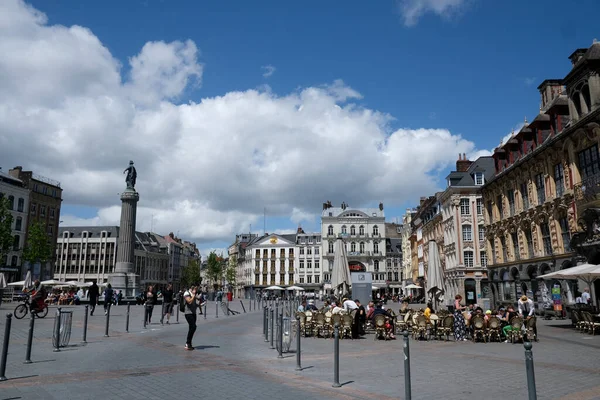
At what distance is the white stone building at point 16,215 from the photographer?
59906 millimetres

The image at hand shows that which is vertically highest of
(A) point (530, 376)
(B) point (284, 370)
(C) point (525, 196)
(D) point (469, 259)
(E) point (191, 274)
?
(C) point (525, 196)

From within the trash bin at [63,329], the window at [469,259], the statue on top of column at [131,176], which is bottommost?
the trash bin at [63,329]

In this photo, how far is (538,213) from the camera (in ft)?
93.4

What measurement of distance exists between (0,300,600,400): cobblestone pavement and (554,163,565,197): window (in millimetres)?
13432

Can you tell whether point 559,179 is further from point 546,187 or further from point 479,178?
point 479,178

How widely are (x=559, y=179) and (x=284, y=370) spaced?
2318 cm

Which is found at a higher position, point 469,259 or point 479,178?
point 479,178

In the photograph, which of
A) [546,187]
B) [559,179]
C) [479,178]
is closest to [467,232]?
[479,178]

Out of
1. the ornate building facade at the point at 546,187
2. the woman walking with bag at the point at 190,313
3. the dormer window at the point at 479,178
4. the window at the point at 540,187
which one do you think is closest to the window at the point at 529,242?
the ornate building facade at the point at 546,187

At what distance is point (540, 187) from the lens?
2875cm

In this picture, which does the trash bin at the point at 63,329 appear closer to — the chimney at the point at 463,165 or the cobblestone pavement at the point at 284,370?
the cobblestone pavement at the point at 284,370

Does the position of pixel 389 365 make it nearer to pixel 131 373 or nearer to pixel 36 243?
pixel 131 373

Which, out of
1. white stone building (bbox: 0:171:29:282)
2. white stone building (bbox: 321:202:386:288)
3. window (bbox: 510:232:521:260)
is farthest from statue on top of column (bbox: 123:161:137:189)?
white stone building (bbox: 321:202:386:288)

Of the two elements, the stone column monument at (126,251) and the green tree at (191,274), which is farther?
the green tree at (191,274)
